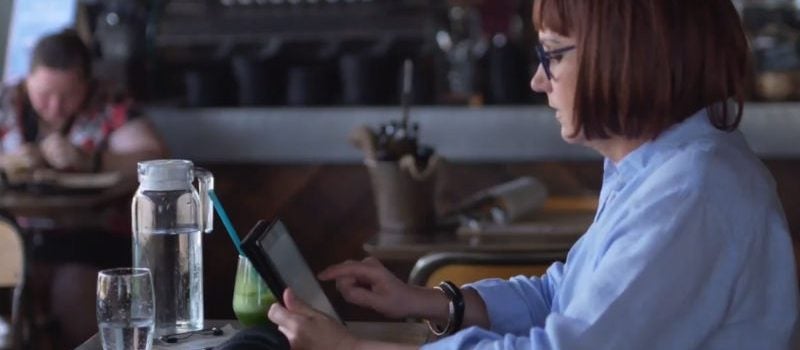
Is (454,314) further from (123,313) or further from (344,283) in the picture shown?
(123,313)

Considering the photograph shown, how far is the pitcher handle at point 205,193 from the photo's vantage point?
2170 mm

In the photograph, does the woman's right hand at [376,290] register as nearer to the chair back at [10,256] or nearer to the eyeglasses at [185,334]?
the eyeglasses at [185,334]

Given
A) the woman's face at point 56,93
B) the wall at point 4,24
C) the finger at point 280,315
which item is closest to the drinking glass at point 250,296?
the finger at point 280,315

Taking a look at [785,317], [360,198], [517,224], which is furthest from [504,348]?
[360,198]

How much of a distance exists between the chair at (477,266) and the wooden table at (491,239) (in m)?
0.42

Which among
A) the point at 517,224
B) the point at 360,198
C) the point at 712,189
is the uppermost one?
the point at 712,189

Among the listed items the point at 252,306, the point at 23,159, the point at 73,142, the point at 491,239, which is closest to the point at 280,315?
the point at 252,306

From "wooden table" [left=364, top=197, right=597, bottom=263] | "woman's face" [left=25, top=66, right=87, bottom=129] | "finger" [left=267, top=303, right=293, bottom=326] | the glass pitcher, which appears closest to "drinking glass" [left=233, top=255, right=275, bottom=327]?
the glass pitcher

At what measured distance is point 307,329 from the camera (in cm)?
184

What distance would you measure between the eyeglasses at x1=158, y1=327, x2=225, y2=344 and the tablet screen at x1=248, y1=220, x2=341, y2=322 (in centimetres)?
18

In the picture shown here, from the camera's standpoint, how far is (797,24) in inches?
237

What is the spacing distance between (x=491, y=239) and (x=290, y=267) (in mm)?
1625

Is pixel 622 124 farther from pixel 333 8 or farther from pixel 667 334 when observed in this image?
pixel 333 8

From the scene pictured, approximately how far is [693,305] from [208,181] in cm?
86
